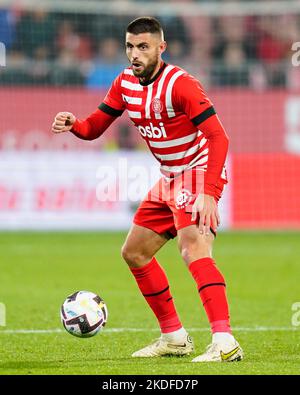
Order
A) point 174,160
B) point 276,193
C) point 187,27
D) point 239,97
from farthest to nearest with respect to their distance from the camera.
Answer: point 187,27 → point 239,97 → point 276,193 → point 174,160

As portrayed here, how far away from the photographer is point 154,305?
7512mm

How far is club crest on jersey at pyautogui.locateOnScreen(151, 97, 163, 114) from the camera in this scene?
716cm

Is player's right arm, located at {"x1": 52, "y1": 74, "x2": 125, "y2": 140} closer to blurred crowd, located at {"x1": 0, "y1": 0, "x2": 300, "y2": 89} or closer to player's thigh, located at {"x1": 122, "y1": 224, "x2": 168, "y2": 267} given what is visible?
player's thigh, located at {"x1": 122, "y1": 224, "x2": 168, "y2": 267}

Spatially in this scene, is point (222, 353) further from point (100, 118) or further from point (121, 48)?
point (121, 48)

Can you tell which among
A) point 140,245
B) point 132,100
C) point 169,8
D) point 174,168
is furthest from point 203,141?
point 169,8

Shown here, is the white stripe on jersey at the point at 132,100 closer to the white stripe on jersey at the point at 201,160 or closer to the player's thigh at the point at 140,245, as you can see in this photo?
the white stripe on jersey at the point at 201,160

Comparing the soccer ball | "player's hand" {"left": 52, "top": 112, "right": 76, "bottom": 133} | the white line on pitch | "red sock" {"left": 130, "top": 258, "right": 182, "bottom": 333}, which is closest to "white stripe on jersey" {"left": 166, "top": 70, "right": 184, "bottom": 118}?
"player's hand" {"left": 52, "top": 112, "right": 76, "bottom": 133}

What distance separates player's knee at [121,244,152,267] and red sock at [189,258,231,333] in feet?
1.65

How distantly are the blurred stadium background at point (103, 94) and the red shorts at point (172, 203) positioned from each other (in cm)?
1059

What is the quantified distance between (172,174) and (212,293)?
0.95 m

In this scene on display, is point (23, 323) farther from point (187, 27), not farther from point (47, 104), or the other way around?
point (187, 27)
